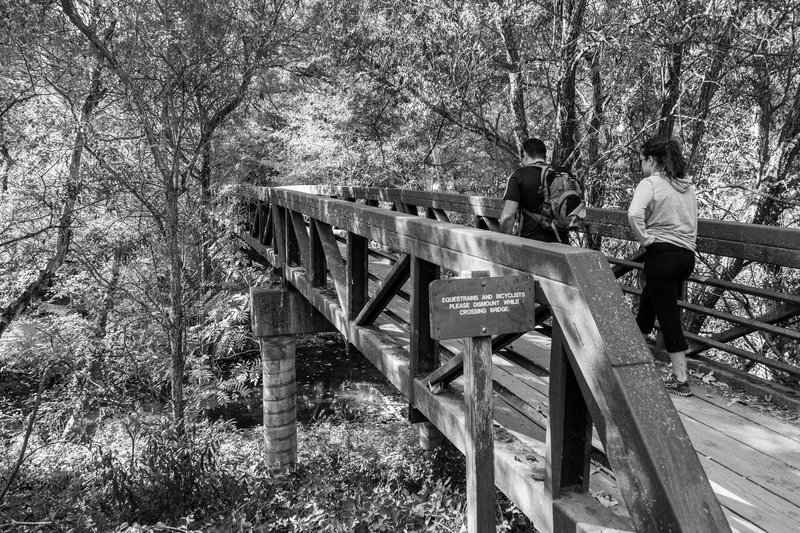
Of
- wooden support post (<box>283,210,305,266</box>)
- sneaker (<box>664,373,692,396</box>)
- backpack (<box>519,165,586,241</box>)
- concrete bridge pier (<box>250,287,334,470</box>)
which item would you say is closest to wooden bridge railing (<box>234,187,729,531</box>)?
backpack (<box>519,165,586,241</box>)

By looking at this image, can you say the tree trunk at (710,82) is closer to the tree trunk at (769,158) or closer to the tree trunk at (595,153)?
the tree trunk at (769,158)

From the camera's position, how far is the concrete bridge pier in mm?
7578

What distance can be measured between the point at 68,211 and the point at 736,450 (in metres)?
9.63

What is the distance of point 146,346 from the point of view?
10102 mm

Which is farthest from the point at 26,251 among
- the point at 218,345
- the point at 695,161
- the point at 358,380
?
the point at 695,161

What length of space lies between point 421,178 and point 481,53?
6895 mm

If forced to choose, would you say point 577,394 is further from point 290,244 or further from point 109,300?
point 109,300

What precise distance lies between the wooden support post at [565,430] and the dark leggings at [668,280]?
5.78ft

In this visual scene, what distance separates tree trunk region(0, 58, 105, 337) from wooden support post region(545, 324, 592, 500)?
761 cm

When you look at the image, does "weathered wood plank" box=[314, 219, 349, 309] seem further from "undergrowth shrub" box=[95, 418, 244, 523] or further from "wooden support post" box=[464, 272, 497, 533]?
"wooden support post" box=[464, 272, 497, 533]

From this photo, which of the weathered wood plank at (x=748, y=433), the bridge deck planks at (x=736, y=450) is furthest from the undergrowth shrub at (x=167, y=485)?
the weathered wood plank at (x=748, y=433)

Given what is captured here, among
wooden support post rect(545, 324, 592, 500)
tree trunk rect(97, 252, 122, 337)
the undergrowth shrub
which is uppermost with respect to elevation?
wooden support post rect(545, 324, 592, 500)

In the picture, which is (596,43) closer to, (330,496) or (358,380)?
(330,496)

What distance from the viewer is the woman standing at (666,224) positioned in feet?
11.4
